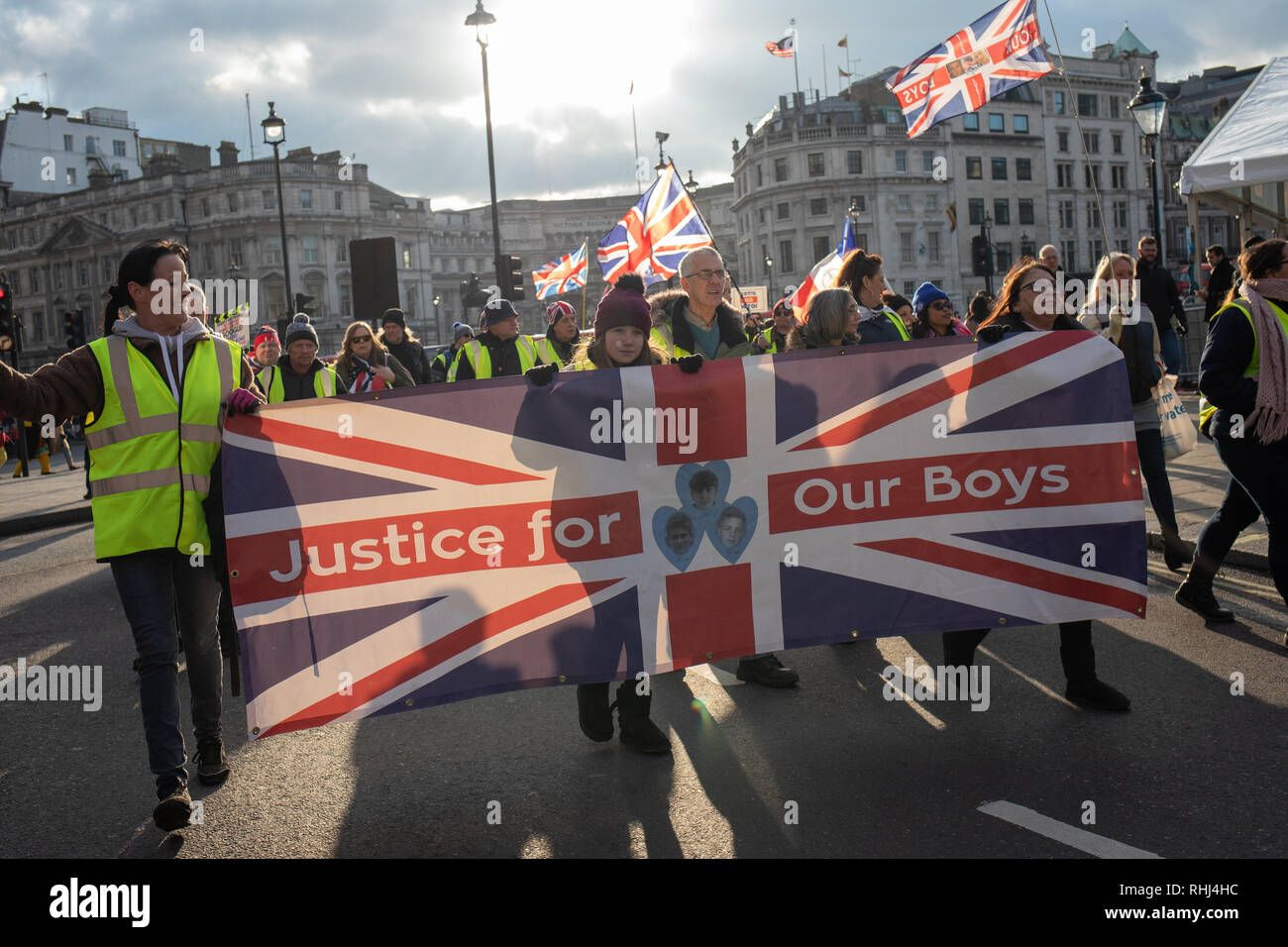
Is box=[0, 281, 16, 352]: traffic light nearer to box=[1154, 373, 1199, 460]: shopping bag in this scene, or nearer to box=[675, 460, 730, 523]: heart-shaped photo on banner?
box=[675, 460, 730, 523]: heart-shaped photo on banner

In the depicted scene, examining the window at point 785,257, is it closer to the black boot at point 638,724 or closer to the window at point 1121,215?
the window at point 1121,215

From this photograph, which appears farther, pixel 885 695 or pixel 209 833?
pixel 885 695

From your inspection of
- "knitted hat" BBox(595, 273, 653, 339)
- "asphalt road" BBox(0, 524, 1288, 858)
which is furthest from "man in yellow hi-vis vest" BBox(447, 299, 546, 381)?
"knitted hat" BBox(595, 273, 653, 339)

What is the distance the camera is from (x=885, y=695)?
5.43 metres

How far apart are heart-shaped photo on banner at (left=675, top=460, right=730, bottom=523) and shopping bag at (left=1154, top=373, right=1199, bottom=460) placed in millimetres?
4231

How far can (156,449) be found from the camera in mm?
4348

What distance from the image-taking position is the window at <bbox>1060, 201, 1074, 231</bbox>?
87.1 m

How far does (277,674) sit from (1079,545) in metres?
3.41

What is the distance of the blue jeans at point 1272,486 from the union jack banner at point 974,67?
232 inches

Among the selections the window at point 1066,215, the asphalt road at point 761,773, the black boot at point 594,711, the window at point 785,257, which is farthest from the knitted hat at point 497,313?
the window at point 1066,215

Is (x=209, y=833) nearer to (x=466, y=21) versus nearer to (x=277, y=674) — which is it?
(x=277, y=674)

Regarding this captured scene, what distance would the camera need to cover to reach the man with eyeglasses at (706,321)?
19.6 ft
